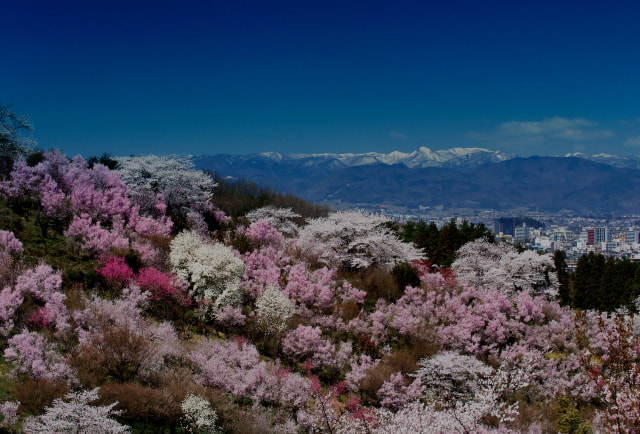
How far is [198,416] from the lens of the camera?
28.3 feet

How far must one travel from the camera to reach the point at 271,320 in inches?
539

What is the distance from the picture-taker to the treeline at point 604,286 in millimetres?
32438

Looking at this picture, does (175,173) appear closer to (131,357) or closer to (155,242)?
(155,242)

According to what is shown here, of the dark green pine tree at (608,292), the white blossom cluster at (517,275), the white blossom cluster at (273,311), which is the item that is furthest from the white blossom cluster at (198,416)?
the dark green pine tree at (608,292)

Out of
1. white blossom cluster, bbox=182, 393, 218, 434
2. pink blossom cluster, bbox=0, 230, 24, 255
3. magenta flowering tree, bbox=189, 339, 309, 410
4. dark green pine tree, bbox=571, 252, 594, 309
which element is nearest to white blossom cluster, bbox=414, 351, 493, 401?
magenta flowering tree, bbox=189, 339, 309, 410

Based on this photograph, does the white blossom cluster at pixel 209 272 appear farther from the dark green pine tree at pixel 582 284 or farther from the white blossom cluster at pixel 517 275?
the dark green pine tree at pixel 582 284

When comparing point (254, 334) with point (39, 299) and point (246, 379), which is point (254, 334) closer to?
point (246, 379)

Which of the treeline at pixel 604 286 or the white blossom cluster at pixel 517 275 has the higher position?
the white blossom cluster at pixel 517 275

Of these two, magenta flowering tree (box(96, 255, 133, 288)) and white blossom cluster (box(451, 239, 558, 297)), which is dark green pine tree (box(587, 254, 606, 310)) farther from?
magenta flowering tree (box(96, 255, 133, 288))

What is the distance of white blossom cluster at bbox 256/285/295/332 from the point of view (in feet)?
44.8

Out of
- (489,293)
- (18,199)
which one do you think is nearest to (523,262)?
(489,293)

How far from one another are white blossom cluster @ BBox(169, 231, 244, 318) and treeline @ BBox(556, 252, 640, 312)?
28.9m

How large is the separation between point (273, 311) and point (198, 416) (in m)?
5.31

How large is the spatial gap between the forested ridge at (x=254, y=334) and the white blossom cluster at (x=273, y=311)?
4cm
